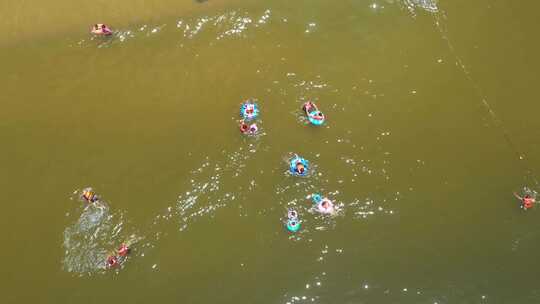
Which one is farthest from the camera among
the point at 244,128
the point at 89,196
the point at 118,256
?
the point at 244,128

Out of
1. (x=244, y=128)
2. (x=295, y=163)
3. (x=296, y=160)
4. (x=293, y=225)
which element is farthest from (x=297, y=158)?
(x=293, y=225)

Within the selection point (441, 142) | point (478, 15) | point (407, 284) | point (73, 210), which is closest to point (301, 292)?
point (407, 284)

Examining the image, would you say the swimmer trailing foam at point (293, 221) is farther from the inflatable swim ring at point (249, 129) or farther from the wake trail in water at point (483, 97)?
the wake trail in water at point (483, 97)

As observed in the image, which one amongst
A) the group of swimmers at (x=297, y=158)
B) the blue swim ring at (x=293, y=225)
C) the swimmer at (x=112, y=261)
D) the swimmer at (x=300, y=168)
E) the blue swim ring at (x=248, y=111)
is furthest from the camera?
the blue swim ring at (x=248, y=111)

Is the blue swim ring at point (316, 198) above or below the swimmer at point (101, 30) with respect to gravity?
below

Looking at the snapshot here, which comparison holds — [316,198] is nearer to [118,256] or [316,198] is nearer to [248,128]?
[248,128]

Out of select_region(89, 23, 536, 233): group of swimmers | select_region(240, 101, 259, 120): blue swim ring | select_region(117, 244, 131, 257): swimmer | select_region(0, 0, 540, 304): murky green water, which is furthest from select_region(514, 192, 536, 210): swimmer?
select_region(117, 244, 131, 257): swimmer

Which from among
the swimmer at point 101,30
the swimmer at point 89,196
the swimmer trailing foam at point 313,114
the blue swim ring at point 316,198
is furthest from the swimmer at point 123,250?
the swimmer at point 101,30
